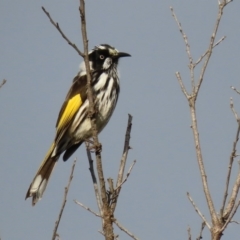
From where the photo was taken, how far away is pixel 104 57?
8.16 m

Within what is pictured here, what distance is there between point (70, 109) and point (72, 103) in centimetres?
9

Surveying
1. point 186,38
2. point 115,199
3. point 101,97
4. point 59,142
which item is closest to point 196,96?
point 186,38

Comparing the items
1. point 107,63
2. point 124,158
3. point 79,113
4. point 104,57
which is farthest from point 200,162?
point 104,57

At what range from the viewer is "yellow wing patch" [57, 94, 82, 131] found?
24.7ft

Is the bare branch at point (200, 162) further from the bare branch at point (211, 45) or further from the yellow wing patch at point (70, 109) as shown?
the yellow wing patch at point (70, 109)

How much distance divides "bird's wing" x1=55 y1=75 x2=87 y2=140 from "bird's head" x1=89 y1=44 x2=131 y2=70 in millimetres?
440

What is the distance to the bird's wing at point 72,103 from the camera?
7523 mm

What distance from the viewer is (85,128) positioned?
7.57m

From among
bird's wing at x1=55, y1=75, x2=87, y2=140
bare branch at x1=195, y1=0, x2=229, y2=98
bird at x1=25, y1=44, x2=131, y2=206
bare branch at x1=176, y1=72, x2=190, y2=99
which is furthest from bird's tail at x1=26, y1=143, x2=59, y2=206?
bare branch at x1=195, y1=0, x2=229, y2=98

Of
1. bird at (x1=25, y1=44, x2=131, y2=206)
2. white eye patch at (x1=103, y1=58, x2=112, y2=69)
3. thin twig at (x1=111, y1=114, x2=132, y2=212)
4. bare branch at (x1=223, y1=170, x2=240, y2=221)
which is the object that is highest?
white eye patch at (x1=103, y1=58, x2=112, y2=69)

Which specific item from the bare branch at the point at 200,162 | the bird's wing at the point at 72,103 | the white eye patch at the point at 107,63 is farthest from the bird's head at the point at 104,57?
the bare branch at the point at 200,162

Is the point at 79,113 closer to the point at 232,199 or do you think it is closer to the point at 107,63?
the point at 107,63

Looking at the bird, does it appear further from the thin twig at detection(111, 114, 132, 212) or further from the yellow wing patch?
the thin twig at detection(111, 114, 132, 212)

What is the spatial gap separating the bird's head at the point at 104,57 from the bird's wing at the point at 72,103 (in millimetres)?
440
